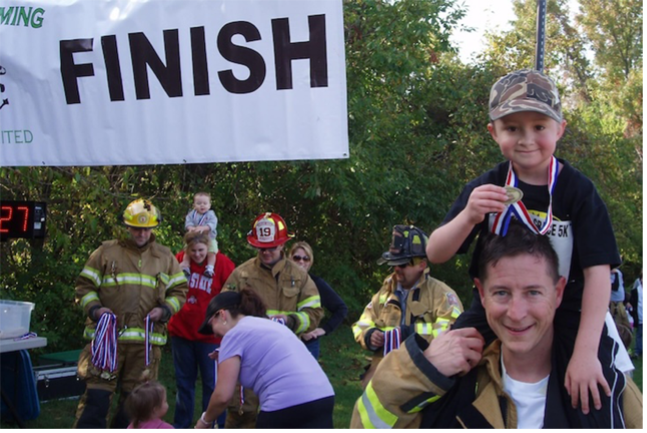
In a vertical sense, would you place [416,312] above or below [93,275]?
below

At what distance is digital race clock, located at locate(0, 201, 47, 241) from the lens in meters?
6.24

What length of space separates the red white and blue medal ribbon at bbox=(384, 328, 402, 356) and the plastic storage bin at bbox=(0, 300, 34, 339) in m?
3.47

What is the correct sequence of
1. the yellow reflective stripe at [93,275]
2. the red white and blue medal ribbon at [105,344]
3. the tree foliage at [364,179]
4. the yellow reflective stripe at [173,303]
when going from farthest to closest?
the tree foliage at [364,179] < the yellow reflective stripe at [173,303] < the yellow reflective stripe at [93,275] < the red white and blue medal ribbon at [105,344]

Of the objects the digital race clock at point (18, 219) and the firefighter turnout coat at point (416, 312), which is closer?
the digital race clock at point (18, 219)

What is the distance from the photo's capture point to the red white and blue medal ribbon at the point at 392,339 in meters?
6.19

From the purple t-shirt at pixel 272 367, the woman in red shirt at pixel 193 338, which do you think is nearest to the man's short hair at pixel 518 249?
Answer: the purple t-shirt at pixel 272 367

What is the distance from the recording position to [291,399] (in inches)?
222

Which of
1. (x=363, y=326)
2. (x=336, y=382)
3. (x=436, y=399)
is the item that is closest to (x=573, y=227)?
(x=436, y=399)

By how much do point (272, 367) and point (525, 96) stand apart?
324 cm

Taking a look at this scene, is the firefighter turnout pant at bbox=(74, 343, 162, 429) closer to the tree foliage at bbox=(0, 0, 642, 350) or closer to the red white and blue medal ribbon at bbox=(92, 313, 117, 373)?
the red white and blue medal ribbon at bbox=(92, 313, 117, 373)

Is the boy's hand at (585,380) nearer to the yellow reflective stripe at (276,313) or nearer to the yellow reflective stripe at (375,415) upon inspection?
the yellow reflective stripe at (375,415)

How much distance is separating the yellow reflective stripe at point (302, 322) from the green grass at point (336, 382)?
1.39m

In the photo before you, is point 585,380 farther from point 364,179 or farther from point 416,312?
point 364,179

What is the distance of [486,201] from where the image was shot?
281 cm
